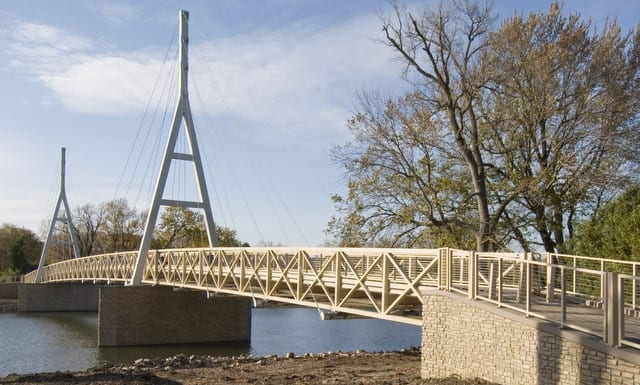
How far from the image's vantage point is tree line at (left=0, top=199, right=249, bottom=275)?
6475 centimetres

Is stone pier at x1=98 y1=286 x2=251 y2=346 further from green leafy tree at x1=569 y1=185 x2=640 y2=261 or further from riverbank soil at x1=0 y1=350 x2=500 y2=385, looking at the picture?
green leafy tree at x1=569 y1=185 x2=640 y2=261

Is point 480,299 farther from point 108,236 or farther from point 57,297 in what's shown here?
point 108,236

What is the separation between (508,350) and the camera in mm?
12477

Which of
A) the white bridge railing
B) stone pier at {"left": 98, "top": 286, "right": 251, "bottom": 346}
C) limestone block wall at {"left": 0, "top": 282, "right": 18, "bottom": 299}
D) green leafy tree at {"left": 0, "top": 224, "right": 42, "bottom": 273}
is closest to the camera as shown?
the white bridge railing

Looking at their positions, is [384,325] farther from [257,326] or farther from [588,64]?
[588,64]

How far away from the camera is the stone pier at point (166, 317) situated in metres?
33.3

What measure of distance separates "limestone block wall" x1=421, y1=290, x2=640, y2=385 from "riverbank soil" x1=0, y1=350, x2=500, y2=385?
0.51 m

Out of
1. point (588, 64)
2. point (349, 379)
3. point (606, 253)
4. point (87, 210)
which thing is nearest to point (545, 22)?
point (588, 64)

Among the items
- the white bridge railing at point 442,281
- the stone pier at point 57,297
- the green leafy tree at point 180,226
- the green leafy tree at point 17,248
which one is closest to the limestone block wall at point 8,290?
the stone pier at point 57,297

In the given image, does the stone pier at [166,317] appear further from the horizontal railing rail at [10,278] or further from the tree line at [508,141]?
the horizontal railing rail at [10,278]

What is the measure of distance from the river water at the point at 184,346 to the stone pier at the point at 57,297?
49.4ft

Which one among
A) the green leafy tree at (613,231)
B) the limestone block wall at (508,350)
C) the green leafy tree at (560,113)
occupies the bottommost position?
the limestone block wall at (508,350)

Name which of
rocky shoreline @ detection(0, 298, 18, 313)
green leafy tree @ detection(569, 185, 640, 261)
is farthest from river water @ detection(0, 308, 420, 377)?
rocky shoreline @ detection(0, 298, 18, 313)

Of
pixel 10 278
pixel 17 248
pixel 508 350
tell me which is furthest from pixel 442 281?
pixel 17 248
